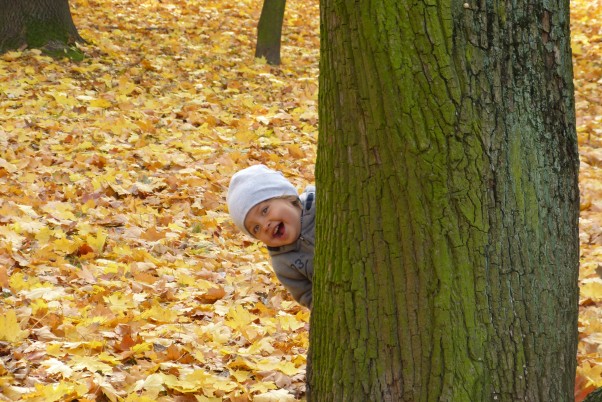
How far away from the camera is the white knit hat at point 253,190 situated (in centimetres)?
293

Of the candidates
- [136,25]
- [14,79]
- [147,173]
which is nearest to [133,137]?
[147,173]

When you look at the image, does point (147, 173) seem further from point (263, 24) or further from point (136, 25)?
point (136, 25)

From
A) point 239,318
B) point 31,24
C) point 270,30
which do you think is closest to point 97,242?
point 239,318

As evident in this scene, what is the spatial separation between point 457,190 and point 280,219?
1038mm

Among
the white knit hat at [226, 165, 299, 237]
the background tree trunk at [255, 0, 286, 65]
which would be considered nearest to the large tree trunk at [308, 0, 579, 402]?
the white knit hat at [226, 165, 299, 237]

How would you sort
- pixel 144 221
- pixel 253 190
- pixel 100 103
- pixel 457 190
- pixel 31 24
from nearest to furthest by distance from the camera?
pixel 457 190 → pixel 253 190 → pixel 144 221 → pixel 100 103 → pixel 31 24

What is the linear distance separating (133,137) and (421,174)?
5.44m

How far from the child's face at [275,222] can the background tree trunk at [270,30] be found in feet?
25.4

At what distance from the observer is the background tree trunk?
34.0ft

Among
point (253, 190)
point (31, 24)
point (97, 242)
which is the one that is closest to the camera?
point (253, 190)

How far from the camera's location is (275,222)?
2.96 meters

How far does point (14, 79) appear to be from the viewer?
841 cm

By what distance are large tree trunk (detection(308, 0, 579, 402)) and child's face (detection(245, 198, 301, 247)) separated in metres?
0.74

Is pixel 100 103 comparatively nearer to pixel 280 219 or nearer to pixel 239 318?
pixel 239 318
